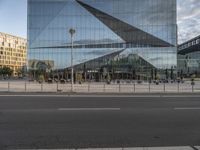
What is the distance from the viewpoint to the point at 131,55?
283ft

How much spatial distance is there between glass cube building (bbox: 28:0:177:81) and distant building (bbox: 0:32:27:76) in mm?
84608

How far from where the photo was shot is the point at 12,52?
575 ft

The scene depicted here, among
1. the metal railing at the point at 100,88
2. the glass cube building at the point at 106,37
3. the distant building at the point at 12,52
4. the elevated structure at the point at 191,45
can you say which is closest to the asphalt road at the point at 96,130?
the metal railing at the point at 100,88

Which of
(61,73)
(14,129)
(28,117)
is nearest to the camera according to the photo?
(14,129)

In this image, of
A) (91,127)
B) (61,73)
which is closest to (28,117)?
(91,127)

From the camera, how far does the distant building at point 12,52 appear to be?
166125 mm

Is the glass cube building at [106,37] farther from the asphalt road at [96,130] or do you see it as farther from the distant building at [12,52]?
the distant building at [12,52]

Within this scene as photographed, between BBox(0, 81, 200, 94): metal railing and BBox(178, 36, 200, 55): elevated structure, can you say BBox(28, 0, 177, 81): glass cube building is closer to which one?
BBox(178, 36, 200, 55): elevated structure

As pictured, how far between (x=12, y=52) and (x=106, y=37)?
341 ft

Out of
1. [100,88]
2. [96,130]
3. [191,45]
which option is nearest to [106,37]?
[191,45]

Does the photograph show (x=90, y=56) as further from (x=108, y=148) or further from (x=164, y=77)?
(x=108, y=148)

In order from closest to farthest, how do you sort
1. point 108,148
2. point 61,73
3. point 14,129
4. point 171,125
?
point 108,148
point 14,129
point 171,125
point 61,73

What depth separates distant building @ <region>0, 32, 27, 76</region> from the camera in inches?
6540

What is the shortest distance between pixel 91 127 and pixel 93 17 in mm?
80493
